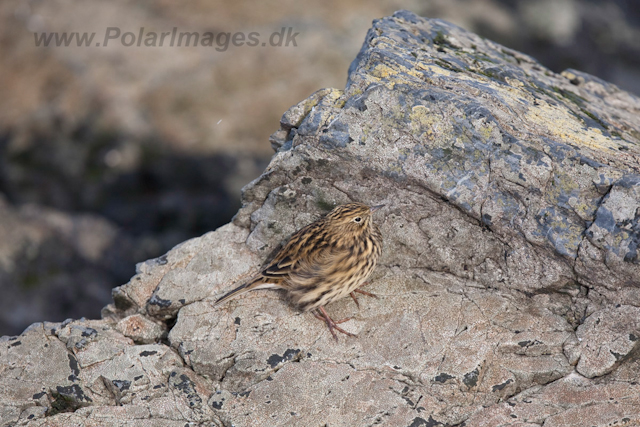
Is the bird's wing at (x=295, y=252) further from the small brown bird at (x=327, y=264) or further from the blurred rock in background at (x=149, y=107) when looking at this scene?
the blurred rock in background at (x=149, y=107)

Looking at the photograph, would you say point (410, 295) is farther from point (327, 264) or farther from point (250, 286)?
point (250, 286)

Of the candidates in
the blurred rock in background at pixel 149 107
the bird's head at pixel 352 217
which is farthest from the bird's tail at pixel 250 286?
the blurred rock in background at pixel 149 107

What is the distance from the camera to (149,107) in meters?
18.2

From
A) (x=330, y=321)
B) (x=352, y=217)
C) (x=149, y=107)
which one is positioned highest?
(x=149, y=107)

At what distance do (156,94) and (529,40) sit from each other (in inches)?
536

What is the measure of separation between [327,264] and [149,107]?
44.6 feet

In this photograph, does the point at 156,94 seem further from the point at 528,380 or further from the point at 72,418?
the point at 528,380

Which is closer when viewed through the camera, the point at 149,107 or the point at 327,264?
the point at 327,264

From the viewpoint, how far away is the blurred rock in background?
13164 millimetres

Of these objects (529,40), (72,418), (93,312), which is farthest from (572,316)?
(529,40)

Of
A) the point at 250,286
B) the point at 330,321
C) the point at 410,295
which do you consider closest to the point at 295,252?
the point at 250,286

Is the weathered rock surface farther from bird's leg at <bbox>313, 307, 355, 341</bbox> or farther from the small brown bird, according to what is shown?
the small brown bird

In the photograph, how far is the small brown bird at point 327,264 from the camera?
6.29 metres

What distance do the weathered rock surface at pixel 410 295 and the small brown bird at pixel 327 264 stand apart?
0.94ft
